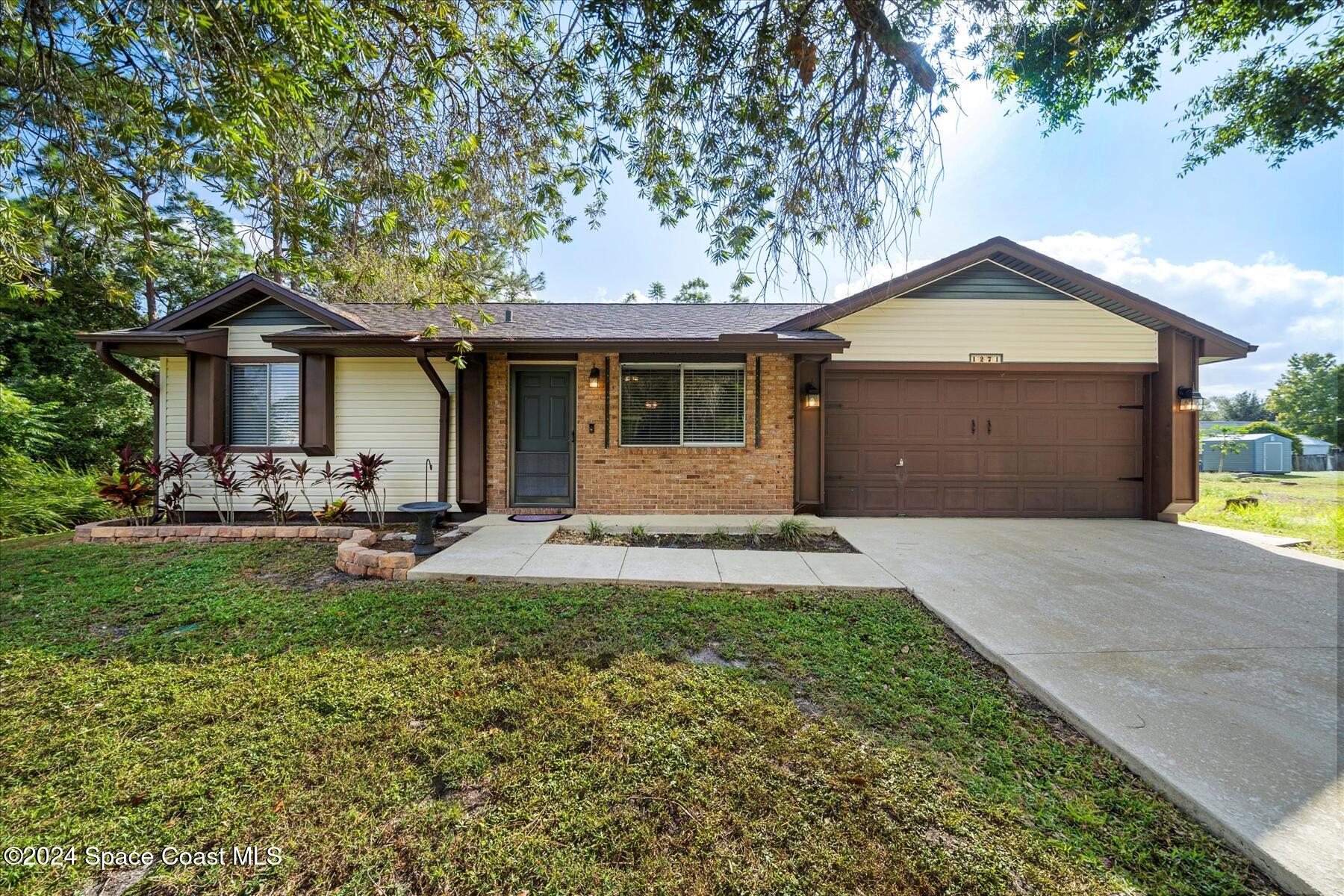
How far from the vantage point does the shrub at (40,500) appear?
657cm

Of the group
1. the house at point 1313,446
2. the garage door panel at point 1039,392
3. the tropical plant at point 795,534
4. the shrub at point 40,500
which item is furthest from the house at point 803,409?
the house at point 1313,446

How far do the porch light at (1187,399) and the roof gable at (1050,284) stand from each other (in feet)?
2.47

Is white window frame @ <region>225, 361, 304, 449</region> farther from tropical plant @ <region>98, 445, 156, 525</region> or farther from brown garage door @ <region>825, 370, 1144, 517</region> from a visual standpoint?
brown garage door @ <region>825, 370, 1144, 517</region>

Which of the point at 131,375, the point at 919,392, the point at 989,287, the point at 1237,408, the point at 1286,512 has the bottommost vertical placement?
the point at 1286,512

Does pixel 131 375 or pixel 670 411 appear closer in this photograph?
pixel 131 375

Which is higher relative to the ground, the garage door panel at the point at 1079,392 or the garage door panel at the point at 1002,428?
the garage door panel at the point at 1079,392

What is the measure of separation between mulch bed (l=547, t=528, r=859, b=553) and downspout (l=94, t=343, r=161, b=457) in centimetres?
645

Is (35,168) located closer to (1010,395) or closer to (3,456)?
(3,456)

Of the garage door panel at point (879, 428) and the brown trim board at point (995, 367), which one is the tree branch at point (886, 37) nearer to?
the brown trim board at point (995, 367)

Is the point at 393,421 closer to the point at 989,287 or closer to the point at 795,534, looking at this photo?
the point at 795,534

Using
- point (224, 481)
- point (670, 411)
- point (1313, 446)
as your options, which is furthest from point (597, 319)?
point (1313, 446)

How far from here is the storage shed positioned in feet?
61.6

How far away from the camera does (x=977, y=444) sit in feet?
23.9

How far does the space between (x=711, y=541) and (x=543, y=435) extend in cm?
325
